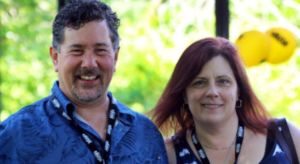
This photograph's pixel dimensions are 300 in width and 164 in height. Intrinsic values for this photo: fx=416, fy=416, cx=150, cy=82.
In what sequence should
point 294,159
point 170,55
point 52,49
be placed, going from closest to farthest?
point 52,49, point 294,159, point 170,55

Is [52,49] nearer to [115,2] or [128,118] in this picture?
[128,118]

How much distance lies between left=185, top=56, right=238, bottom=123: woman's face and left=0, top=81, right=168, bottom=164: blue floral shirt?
42 centimetres

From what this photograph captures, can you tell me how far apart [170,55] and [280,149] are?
488 centimetres

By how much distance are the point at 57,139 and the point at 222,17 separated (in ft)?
7.24

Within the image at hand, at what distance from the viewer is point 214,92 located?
2.55m

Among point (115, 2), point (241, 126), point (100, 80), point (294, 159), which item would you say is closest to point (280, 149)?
point (294, 159)

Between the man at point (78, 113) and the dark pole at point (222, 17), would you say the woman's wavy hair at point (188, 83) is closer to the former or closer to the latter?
the man at point (78, 113)

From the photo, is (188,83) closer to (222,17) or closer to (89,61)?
(89,61)

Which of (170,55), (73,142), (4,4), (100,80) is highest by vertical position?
(4,4)

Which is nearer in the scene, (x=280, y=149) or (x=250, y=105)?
(x=280, y=149)

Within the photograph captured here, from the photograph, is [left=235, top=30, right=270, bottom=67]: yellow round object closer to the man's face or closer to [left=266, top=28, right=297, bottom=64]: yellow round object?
[left=266, top=28, right=297, bottom=64]: yellow round object

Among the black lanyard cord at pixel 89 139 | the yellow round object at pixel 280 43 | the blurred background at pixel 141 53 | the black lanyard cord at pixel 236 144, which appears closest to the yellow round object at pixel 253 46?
the yellow round object at pixel 280 43

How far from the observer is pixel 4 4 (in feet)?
24.4

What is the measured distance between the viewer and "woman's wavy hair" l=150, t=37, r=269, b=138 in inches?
104
